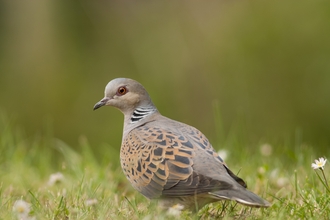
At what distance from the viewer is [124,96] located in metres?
5.73

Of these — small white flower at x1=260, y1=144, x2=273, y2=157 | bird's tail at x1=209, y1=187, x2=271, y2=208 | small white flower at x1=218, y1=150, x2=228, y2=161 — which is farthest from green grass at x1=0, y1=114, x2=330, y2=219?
bird's tail at x1=209, y1=187, x2=271, y2=208

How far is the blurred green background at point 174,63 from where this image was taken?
36.2ft

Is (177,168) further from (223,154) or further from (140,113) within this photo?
(223,154)

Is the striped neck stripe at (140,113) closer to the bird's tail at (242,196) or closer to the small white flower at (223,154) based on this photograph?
the small white flower at (223,154)

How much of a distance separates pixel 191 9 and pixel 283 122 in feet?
12.1

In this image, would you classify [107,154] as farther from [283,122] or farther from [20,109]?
[20,109]

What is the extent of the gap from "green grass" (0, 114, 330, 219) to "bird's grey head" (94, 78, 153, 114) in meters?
0.65

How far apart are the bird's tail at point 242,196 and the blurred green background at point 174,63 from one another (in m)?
5.28

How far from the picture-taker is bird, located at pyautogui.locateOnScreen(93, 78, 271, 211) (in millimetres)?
4316

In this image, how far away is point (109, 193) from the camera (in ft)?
18.2

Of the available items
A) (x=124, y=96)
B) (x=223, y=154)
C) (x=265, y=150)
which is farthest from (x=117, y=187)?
(x=265, y=150)

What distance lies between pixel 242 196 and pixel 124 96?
1.94 m

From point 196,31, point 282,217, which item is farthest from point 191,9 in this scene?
point 282,217

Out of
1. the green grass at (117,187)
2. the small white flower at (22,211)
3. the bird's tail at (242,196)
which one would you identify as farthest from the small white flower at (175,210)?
the small white flower at (22,211)
